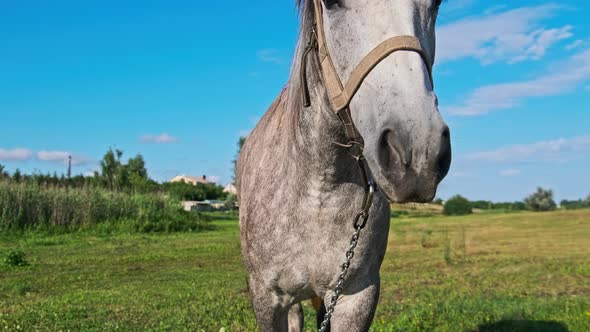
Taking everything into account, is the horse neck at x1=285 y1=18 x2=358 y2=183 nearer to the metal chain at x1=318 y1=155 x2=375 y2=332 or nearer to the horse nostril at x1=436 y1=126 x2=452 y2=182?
the metal chain at x1=318 y1=155 x2=375 y2=332

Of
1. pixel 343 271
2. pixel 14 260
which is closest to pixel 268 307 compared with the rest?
pixel 343 271

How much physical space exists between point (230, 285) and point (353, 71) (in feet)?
25.5

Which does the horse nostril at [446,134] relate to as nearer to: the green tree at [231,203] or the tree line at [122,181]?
the tree line at [122,181]

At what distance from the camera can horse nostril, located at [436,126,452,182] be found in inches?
67.1

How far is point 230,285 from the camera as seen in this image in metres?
9.20

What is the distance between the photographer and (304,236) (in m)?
2.72

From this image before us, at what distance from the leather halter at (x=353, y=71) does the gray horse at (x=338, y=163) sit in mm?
15

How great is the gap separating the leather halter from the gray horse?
0.05ft

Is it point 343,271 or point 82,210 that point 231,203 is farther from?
point 343,271

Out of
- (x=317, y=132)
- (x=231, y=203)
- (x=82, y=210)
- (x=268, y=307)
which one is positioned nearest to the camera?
(x=317, y=132)

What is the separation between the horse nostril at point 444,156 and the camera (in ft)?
5.59

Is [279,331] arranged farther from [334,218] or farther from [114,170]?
[114,170]

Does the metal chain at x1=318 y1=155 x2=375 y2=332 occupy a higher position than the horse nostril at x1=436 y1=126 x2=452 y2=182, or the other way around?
the horse nostril at x1=436 y1=126 x2=452 y2=182

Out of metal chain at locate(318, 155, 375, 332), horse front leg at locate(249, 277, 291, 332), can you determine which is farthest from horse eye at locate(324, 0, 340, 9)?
horse front leg at locate(249, 277, 291, 332)
